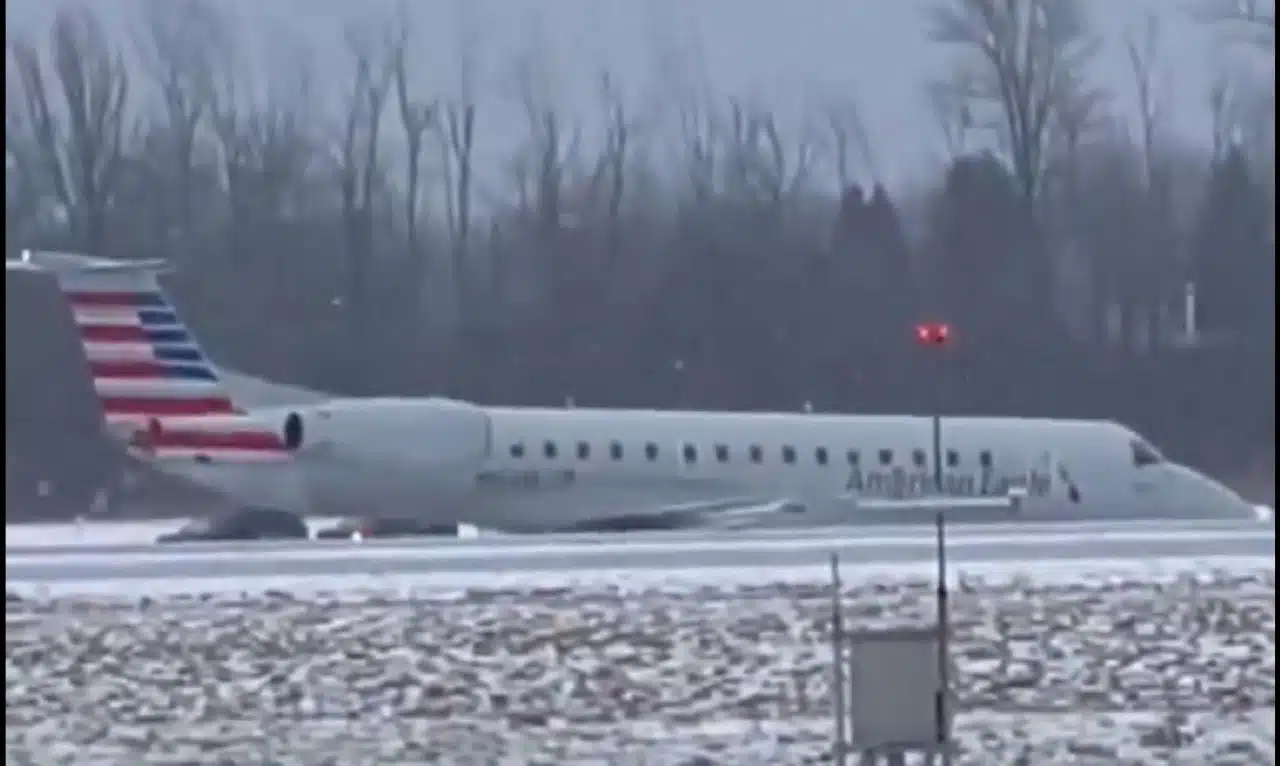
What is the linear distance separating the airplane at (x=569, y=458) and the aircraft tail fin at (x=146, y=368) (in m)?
0.02

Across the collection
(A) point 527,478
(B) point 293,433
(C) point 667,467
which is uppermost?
(B) point 293,433

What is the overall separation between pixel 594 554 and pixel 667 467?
14408mm

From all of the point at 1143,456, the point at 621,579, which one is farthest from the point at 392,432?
the point at 621,579

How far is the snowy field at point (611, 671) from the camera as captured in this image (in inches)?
530

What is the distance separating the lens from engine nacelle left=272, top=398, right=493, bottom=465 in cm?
3538

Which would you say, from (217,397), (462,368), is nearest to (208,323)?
(462,368)

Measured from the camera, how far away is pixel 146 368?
117 feet

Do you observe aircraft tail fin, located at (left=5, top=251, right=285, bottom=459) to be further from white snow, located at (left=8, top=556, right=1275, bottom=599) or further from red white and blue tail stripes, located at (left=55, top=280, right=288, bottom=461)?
white snow, located at (left=8, top=556, right=1275, bottom=599)

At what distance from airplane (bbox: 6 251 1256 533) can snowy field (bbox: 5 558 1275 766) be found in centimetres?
1482

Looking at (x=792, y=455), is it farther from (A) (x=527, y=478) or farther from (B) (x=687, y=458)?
(A) (x=527, y=478)

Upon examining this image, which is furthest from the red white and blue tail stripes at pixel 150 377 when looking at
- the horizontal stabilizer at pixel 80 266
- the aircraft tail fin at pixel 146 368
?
the horizontal stabilizer at pixel 80 266

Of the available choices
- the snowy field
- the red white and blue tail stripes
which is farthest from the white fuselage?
the snowy field

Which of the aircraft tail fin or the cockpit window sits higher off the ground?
the aircraft tail fin

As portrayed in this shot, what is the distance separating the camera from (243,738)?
13812mm
